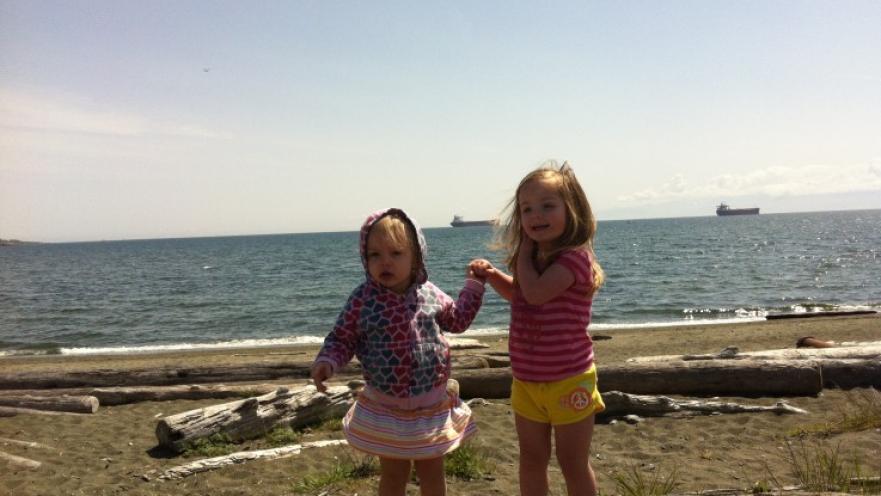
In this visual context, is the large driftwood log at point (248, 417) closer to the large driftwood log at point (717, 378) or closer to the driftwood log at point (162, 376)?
the driftwood log at point (162, 376)

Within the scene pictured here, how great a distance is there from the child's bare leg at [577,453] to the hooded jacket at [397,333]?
66 cm

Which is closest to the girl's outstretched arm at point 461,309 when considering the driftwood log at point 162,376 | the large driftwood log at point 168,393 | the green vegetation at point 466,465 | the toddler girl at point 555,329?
the toddler girl at point 555,329

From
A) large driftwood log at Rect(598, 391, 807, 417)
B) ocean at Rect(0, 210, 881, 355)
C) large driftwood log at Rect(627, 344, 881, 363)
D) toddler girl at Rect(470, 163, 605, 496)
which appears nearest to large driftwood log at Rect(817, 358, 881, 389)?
large driftwood log at Rect(627, 344, 881, 363)

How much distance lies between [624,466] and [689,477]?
58cm

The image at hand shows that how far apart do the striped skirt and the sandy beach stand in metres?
1.79

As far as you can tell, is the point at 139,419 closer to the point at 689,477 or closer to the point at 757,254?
the point at 689,477

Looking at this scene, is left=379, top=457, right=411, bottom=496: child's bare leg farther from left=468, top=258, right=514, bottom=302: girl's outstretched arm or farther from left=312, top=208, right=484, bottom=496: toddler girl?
left=468, top=258, right=514, bottom=302: girl's outstretched arm

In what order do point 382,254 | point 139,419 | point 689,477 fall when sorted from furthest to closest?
point 139,419 → point 689,477 → point 382,254

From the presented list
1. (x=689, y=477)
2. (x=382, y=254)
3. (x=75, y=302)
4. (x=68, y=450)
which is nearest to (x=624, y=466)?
(x=689, y=477)

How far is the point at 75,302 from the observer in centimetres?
3209

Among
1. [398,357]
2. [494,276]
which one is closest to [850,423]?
[494,276]

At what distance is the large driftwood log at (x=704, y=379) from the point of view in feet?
24.5

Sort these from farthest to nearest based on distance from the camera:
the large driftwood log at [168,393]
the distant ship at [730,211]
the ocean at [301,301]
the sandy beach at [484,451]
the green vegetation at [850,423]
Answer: the distant ship at [730,211], the ocean at [301,301], the large driftwood log at [168,393], the green vegetation at [850,423], the sandy beach at [484,451]

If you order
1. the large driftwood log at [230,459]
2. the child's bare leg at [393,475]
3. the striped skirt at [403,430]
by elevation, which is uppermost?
the striped skirt at [403,430]
